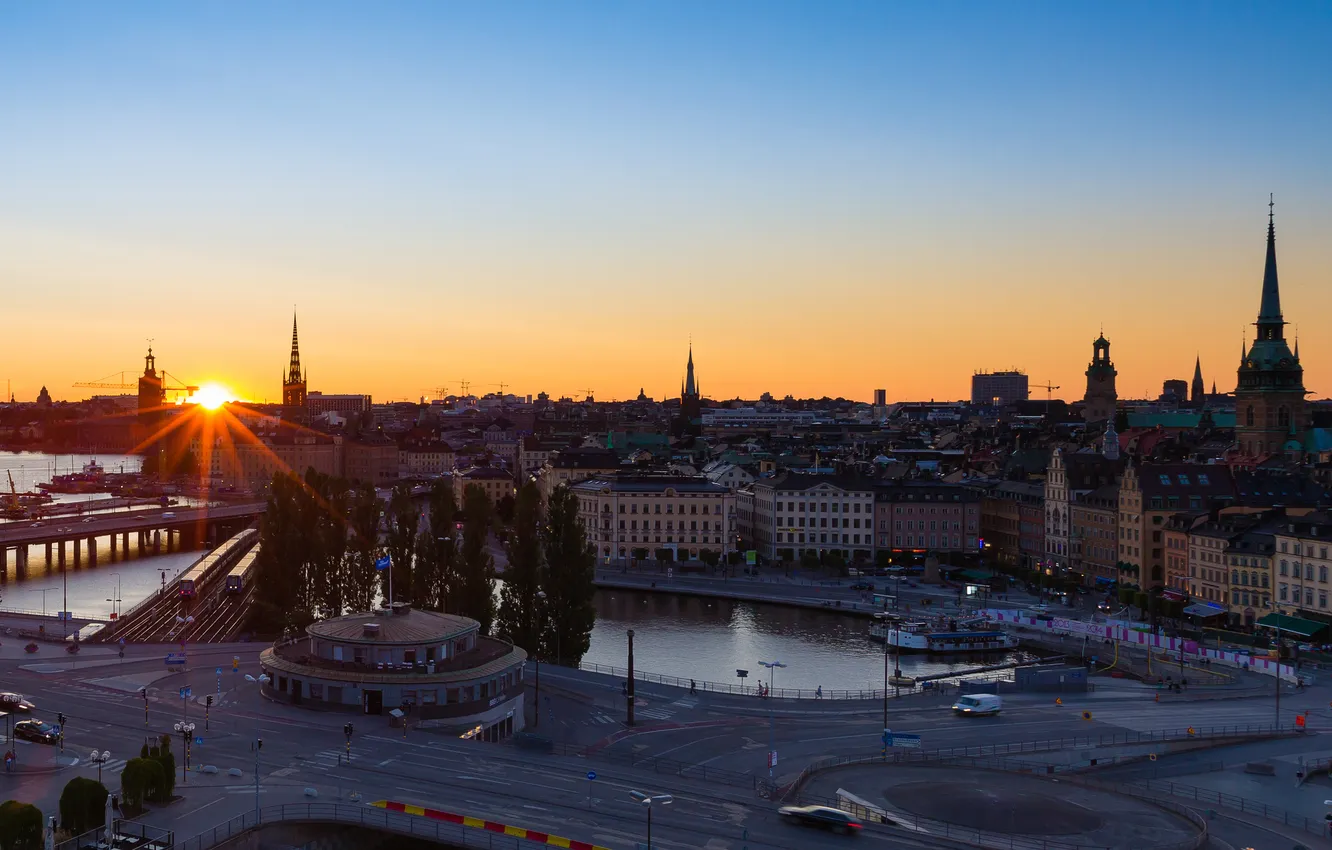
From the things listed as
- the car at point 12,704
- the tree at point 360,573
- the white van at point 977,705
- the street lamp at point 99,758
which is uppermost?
the tree at point 360,573

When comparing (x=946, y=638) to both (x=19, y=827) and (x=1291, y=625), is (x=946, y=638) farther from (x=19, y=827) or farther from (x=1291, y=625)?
(x=19, y=827)

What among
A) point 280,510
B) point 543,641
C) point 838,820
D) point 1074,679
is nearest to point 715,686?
point 543,641

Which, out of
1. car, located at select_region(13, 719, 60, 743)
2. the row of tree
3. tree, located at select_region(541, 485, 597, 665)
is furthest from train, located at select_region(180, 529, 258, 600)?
car, located at select_region(13, 719, 60, 743)

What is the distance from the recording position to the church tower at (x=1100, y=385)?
160 m

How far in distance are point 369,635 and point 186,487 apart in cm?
13952

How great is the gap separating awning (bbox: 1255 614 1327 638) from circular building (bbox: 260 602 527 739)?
35.4 meters

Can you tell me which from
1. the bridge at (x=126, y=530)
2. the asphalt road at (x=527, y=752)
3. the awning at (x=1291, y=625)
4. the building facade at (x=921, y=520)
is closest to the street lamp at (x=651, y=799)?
the asphalt road at (x=527, y=752)

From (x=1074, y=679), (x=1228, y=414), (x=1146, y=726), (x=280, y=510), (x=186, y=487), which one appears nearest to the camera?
(x=1146, y=726)

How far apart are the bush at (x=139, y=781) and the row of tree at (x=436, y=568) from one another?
22580 mm

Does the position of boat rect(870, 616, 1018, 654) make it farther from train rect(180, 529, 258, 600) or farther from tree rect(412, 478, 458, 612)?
train rect(180, 529, 258, 600)

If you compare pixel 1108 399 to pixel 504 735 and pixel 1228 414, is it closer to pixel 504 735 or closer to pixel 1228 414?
pixel 1228 414

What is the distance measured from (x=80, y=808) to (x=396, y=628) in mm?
13290

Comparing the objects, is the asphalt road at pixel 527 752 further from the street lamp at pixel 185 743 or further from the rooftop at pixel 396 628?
the rooftop at pixel 396 628

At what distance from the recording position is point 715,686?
165 ft
